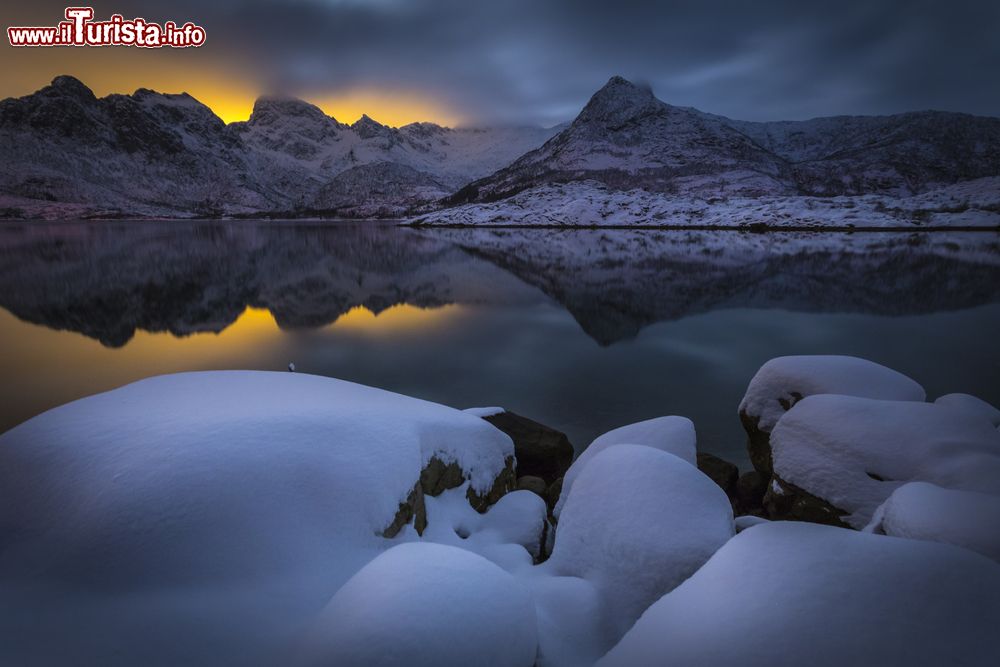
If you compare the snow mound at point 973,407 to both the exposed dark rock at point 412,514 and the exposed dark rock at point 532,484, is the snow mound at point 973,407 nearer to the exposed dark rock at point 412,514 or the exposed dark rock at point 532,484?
the exposed dark rock at point 532,484

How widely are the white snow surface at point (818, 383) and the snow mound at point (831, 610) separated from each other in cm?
498

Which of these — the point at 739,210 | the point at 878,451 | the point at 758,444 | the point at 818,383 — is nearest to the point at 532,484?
the point at 758,444

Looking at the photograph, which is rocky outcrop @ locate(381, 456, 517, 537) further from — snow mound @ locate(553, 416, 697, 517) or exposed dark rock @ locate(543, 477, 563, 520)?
snow mound @ locate(553, 416, 697, 517)

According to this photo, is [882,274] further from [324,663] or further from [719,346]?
[324,663]

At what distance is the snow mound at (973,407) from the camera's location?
18.7 ft

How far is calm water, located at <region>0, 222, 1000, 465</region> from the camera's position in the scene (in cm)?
1285

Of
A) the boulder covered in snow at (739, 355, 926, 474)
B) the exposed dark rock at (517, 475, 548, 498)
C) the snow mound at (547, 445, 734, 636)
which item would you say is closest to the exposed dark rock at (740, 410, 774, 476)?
the boulder covered in snow at (739, 355, 926, 474)

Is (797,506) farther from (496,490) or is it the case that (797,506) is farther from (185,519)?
(185,519)

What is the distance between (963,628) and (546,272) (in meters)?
37.5

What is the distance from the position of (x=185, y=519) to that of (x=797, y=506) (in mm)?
6718

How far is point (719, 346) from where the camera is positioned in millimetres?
17344

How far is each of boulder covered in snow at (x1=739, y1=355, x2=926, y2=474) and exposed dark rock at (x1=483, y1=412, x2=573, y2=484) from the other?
3.22m

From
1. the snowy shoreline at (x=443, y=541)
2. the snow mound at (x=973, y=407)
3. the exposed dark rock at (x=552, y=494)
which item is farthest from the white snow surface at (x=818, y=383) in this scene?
the exposed dark rock at (x=552, y=494)

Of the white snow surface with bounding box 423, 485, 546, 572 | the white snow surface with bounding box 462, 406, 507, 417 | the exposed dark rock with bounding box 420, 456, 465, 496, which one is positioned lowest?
the white snow surface with bounding box 423, 485, 546, 572
